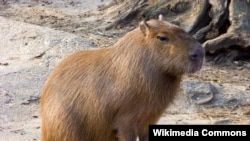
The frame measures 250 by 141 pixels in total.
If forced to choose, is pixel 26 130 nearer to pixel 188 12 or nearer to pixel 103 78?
pixel 103 78

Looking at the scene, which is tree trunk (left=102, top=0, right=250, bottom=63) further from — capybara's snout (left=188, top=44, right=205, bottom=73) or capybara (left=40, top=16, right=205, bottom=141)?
capybara's snout (left=188, top=44, right=205, bottom=73)

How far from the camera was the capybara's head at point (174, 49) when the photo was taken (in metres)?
5.08

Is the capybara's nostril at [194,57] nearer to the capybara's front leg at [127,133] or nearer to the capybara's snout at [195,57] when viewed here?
the capybara's snout at [195,57]

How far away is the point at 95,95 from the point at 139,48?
45cm

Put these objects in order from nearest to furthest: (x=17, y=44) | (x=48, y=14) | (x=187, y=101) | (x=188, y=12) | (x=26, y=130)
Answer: (x=26, y=130) < (x=187, y=101) < (x=17, y=44) < (x=188, y=12) < (x=48, y=14)

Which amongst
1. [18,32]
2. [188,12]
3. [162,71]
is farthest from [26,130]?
[188,12]

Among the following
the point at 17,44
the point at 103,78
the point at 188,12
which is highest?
the point at 188,12

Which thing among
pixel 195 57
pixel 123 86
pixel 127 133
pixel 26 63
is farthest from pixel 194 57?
pixel 26 63

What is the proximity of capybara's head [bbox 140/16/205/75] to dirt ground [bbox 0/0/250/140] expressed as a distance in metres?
2.05

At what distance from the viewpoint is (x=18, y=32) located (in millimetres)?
9711

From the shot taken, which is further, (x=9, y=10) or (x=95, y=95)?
(x=9, y=10)

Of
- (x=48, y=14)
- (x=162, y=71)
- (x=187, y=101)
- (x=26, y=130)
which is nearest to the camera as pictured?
(x=162, y=71)

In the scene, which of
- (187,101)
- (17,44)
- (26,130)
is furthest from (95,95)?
(17,44)

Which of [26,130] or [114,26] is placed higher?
[114,26]
